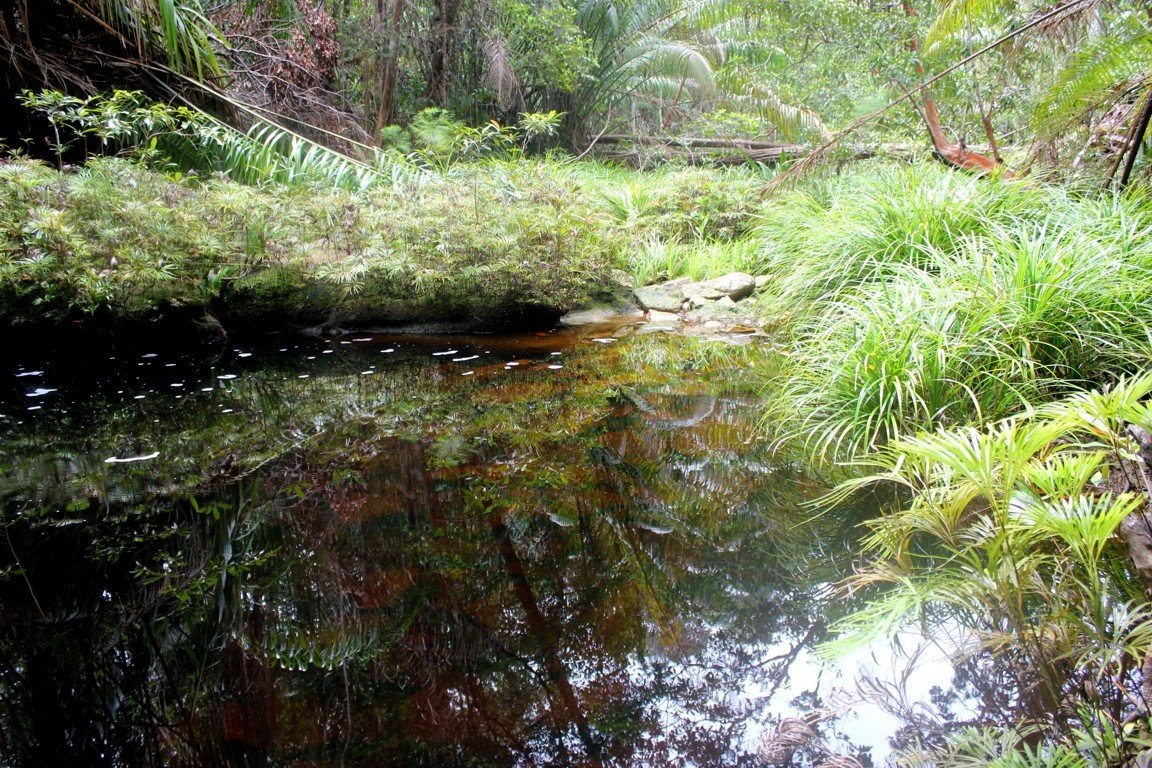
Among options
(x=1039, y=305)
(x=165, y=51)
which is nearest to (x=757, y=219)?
(x=1039, y=305)

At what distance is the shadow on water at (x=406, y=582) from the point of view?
66.2 inches

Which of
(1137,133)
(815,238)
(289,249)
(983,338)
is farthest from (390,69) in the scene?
(983,338)

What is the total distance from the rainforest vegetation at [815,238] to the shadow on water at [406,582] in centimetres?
15

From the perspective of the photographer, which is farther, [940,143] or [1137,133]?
[940,143]

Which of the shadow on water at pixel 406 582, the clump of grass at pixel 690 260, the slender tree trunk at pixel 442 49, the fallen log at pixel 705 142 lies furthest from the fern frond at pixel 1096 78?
the slender tree trunk at pixel 442 49

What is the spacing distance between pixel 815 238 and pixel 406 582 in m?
4.48

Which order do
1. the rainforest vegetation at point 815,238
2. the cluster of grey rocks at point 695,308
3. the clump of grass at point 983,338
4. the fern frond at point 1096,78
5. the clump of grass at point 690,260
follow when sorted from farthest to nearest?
the clump of grass at point 690,260 → the cluster of grey rocks at point 695,308 → the fern frond at point 1096,78 → the clump of grass at point 983,338 → the rainforest vegetation at point 815,238

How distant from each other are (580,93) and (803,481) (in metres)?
11.3

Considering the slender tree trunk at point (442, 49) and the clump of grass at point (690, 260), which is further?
the slender tree trunk at point (442, 49)

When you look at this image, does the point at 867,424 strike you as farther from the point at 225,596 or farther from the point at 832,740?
the point at 225,596

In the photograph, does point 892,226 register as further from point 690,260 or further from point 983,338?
point 690,260

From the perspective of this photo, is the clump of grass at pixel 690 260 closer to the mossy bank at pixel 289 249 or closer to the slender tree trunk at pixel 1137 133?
the mossy bank at pixel 289 249

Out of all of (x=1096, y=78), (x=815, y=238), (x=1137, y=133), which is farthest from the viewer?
(x=815, y=238)

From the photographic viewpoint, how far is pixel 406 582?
7.57ft
